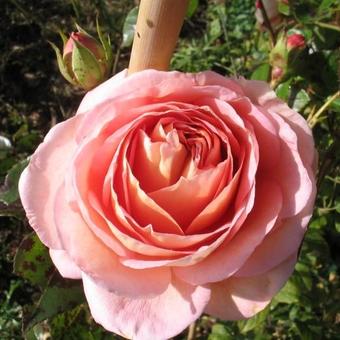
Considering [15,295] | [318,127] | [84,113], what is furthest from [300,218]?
[15,295]

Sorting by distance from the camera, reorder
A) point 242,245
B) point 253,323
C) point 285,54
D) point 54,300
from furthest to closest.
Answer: point 253,323, point 285,54, point 54,300, point 242,245

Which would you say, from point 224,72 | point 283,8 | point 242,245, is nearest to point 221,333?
point 283,8

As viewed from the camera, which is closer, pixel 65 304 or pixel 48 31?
pixel 65 304

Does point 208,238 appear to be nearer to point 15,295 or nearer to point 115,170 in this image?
point 115,170

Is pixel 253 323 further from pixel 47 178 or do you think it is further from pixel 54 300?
pixel 47 178

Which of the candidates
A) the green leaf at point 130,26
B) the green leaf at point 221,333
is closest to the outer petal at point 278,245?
the green leaf at point 130,26

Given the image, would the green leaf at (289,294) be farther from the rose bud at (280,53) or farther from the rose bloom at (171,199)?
the rose bloom at (171,199)
